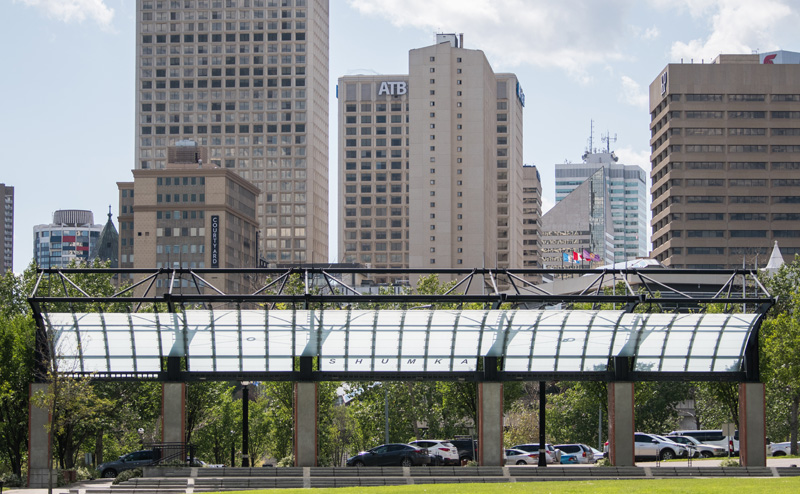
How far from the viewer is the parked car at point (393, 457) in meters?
50.5

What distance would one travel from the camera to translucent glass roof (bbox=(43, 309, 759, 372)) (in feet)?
152

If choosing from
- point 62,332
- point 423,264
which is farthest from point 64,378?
point 423,264

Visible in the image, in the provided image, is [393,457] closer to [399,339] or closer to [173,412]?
[399,339]

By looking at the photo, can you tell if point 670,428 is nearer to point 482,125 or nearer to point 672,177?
point 672,177

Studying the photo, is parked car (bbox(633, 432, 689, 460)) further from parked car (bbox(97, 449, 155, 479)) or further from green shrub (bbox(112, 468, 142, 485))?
green shrub (bbox(112, 468, 142, 485))

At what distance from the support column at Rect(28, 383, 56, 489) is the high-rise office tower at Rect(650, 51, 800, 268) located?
12372 cm

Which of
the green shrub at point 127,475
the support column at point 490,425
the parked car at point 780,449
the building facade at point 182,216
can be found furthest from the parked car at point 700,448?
the building facade at point 182,216

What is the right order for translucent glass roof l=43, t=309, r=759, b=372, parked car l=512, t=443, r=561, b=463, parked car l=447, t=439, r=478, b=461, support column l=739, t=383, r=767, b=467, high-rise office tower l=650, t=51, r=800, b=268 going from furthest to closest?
high-rise office tower l=650, t=51, r=800, b=268
parked car l=512, t=443, r=561, b=463
parked car l=447, t=439, r=478, b=461
support column l=739, t=383, r=767, b=467
translucent glass roof l=43, t=309, r=759, b=372

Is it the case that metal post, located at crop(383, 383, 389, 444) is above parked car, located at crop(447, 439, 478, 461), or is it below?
above

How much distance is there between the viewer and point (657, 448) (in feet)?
192

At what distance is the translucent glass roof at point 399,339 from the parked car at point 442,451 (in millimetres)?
5485

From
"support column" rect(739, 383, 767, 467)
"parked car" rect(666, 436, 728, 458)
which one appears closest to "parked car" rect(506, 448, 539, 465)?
"parked car" rect(666, 436, 728, 458)

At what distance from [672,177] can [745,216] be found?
12558 mm

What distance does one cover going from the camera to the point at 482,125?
19375cm
